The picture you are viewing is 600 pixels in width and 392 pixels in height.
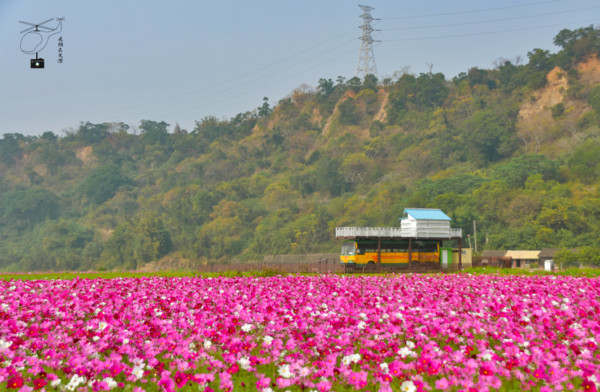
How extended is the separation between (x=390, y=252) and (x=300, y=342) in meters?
37.0

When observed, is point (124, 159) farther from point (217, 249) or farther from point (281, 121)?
point (217, 249)

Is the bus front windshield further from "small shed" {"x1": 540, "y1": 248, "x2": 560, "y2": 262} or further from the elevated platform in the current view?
"small shed" {"x1": 540, "y1": 248, "x2": 560, "y2": 262}

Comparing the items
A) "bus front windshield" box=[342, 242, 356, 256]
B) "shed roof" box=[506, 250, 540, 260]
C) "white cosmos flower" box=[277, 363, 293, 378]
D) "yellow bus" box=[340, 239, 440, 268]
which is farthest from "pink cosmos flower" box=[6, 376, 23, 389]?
"shed roof" box=[506, 250, 540, 260]

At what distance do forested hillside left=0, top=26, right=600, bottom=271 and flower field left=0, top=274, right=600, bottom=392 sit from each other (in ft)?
177

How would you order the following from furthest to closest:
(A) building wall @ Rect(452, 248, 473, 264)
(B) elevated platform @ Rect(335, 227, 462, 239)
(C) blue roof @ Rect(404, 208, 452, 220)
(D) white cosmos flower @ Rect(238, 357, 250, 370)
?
1. (A) building wall @ Rect(452, 248, 473, 264)
2. (C) blue roof @ Rect(404, 208, 452, 220)
3. (B) elevated platform @ Rect(335, 227, 462, 239)
4. (D) white cosmos flower @ Rect(238, 357, 250, 370)

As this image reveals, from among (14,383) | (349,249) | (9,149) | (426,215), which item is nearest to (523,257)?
(426,215)

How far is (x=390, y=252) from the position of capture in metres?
43.4

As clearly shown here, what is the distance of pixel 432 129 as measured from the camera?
120 meters

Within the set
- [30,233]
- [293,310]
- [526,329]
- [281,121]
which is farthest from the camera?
[281,121]

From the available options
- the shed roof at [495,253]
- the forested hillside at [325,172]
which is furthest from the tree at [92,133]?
the shed roof at [495,253]

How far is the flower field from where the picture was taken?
18.1 feet

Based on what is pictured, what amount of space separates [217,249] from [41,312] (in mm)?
84696

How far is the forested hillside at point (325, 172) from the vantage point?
275 ft

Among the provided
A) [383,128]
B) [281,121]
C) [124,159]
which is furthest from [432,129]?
[124,159]
